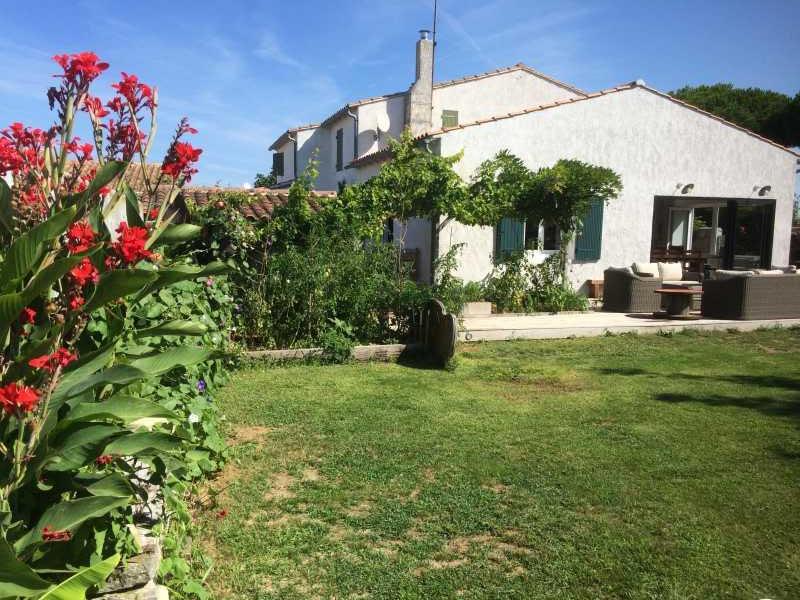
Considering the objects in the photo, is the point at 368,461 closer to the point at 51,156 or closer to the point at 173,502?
the point at 173,502

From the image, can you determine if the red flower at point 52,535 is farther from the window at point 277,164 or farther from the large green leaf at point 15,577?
the window at point 277,164

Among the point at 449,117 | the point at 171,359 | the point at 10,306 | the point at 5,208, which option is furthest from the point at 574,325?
the point at 449,117

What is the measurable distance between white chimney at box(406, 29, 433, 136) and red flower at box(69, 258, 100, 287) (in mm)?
17686

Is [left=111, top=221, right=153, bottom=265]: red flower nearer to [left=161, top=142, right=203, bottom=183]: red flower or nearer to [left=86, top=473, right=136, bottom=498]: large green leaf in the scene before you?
[left=161, top=142, right=203, bottom=183]: red flower

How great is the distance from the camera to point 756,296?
1150 centimetres

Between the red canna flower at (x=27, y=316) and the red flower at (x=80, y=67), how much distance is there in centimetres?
87

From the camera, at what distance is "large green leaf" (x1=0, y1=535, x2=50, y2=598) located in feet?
4.68

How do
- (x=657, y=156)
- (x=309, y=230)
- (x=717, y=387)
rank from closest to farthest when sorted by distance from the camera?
1. (x=717, y=387)
2. (x=309, y=230)
3. (x=657, y=156)

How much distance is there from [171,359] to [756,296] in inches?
478

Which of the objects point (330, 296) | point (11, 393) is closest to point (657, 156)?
point (330, 296)

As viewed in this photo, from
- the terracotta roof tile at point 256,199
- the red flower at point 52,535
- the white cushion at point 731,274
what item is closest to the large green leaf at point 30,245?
the red flower at point 52,535

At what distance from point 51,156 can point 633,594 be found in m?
3.23

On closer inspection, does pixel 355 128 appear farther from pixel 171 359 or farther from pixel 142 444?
pixel 142 444

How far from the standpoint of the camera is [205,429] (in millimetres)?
3943
